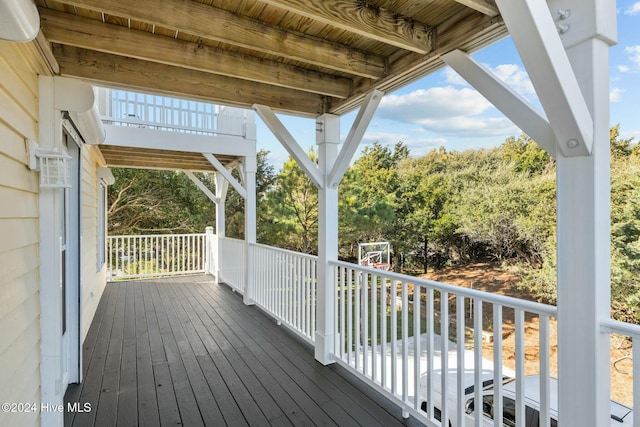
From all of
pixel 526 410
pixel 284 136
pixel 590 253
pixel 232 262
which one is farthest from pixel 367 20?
pixel 232 262

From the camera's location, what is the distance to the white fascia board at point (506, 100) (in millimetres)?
1412

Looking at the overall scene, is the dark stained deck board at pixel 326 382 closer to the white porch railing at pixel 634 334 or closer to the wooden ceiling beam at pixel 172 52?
the white porch railing at pixel 634 334

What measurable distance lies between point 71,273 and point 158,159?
3.81m

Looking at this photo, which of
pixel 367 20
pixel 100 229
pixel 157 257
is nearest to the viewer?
pixel 367 20

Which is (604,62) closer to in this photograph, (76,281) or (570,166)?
(570,166)

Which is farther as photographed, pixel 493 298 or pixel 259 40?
pixel 259 40

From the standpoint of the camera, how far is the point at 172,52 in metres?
2.26

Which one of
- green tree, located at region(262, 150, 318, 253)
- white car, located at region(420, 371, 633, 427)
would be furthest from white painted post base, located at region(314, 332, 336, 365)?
green tree, located at region(262, 150, 318, 253)

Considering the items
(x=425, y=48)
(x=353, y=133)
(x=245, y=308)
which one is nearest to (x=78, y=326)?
(x=245, y=308)

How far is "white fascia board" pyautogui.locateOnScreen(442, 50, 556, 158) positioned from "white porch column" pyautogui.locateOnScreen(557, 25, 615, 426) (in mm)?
165

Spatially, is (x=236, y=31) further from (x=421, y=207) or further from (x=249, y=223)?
(x=421, y=207)

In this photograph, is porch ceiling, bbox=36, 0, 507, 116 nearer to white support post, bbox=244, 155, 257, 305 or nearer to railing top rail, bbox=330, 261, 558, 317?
railing top rail, bbox=330, 261, 558, 317

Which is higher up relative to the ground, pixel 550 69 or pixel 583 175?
pixel 550 69

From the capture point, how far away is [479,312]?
1765 mm
